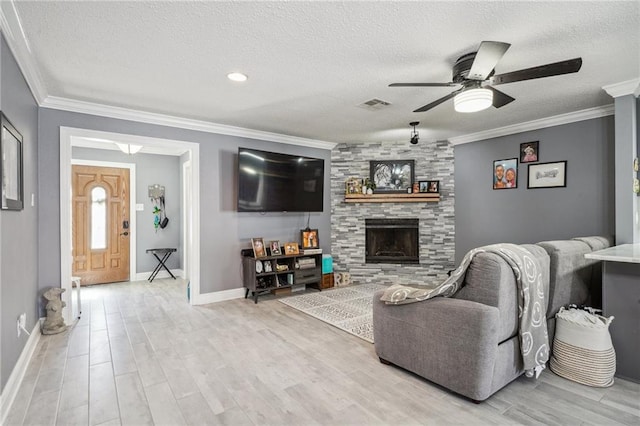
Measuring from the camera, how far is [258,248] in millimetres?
4531

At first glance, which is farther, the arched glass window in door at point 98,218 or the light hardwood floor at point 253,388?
the arched glass window in door at point 98,218

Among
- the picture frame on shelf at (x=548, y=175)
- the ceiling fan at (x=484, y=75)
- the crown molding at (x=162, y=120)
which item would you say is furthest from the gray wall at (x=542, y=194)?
the crown molding at (x=162, y=120)

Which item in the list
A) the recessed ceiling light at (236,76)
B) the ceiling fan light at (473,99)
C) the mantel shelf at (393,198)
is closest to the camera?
the ceiling fan light at (473,99)

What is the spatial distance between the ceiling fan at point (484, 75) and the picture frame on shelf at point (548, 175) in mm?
2087

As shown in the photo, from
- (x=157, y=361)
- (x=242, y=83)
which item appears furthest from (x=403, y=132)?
(x=157, y=361)

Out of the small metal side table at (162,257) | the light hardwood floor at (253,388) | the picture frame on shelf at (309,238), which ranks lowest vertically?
the light hardwood floor at (253,388)

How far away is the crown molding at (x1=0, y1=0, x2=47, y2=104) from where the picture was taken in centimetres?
190

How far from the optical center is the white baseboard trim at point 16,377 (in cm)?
196

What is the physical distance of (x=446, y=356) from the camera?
83.2 inches

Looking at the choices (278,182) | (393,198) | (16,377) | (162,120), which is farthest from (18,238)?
(393,198)

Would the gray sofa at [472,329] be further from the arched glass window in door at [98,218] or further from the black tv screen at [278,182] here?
the arched glass window in door at [98,218]

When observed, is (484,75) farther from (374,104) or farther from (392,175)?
(392,175)

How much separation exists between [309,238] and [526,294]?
3.47 m

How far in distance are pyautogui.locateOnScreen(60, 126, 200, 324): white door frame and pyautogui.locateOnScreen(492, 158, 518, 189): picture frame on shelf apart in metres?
4.26
